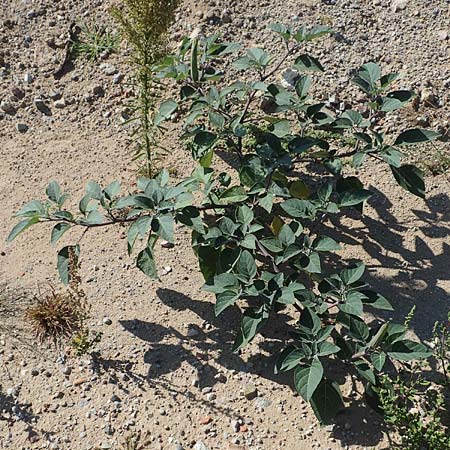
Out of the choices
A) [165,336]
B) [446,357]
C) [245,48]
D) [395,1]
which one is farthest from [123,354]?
[395,1]

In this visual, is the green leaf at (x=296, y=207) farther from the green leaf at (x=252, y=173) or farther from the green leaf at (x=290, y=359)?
the green leaf at (x=290, y=359)

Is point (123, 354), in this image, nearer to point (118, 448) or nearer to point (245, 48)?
point (118, 448)

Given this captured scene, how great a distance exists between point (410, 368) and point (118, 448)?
1328 millimetres

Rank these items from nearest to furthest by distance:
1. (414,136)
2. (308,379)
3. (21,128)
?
(308,379), (414,136), (21,128)

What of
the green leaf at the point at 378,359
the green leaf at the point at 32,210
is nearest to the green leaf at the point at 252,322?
the green leaf at the point at 378,359

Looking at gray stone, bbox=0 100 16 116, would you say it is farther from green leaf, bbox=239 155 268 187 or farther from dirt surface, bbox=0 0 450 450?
green leaf, bbox=239 155 268 187

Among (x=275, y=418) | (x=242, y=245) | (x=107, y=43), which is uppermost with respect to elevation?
(x=107, y=43)

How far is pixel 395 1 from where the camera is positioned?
4969mm

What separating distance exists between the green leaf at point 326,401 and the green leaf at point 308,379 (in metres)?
0.16

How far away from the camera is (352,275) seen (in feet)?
10.1

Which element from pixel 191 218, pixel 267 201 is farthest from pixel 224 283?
pixel 267 201

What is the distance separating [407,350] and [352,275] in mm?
383

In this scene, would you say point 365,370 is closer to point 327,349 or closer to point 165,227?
point 327,349

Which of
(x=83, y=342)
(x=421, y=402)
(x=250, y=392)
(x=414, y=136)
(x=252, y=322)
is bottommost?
(x=421, y=402)
